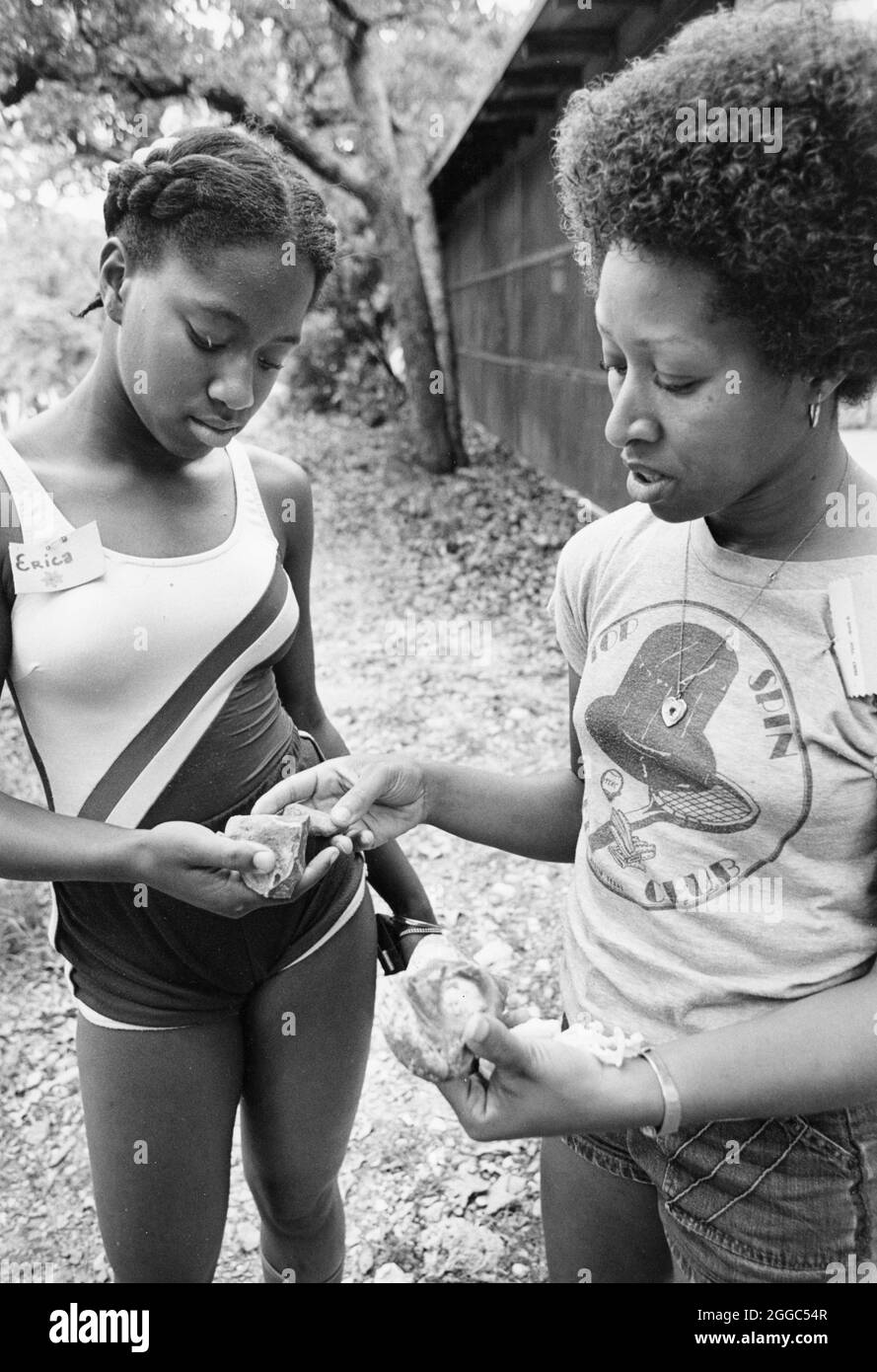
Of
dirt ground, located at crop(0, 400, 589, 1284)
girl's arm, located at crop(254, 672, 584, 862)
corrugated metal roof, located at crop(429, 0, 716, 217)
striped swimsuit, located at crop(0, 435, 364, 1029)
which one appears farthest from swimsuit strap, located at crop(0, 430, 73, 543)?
corrugated metal roof, located at crop(429, 0, 716, 217)

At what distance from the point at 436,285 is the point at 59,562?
10036 millimetres

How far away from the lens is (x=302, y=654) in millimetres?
2109

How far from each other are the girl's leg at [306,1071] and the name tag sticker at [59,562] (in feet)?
2.47

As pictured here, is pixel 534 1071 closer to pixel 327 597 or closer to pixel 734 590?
pixel 734 590

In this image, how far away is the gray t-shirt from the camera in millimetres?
1226

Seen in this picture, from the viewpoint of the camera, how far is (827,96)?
1110 millimetres

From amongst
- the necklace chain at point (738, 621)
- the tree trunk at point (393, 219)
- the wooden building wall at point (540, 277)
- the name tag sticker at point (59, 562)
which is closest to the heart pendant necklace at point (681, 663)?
the necklace chain at point (738, 621)

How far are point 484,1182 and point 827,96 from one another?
9.36 feet

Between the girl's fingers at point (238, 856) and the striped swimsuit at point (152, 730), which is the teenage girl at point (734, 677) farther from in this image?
the striped swimsuit at point (152, 730)

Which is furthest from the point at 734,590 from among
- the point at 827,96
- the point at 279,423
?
the point at 279,423

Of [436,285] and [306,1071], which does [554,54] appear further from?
[306,1071]

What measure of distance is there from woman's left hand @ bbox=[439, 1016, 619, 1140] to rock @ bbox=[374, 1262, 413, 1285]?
183cm

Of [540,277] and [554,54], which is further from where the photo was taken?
[540,277]

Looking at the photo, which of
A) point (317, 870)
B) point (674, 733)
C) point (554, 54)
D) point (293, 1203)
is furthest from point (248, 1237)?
point (554, 54)
